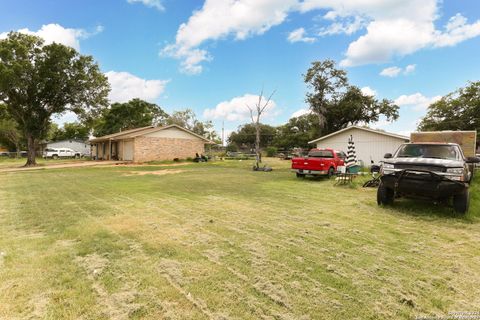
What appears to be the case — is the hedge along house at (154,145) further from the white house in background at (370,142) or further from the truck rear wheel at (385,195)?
the truck rear wheel at (385,195)

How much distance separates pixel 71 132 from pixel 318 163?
190ft

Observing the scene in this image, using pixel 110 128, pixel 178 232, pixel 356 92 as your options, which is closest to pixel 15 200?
pixel 178 232

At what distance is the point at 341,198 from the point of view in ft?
26.4

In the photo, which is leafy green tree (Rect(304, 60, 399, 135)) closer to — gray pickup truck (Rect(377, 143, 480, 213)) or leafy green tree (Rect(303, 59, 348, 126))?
leafy green tree (Rect(303, 59, 348, 126))

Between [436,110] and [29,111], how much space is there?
46.4 metres

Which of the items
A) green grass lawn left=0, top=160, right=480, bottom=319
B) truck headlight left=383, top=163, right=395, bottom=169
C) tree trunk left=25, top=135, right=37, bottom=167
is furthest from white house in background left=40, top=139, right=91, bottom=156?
truck headlight left=383, top=163, right=395, bottom=169

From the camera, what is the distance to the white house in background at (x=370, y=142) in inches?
780

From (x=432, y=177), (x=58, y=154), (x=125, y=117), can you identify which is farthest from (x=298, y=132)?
(x=432, y=177)

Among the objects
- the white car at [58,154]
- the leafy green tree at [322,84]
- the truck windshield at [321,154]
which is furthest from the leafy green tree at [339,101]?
the white car at [58,154]

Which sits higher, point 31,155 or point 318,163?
point 31,155

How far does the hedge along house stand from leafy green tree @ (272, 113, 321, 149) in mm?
16498

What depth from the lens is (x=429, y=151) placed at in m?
6.93

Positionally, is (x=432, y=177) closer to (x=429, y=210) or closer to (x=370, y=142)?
(x=429, y=210)

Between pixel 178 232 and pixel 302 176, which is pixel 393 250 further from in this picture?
pixel 302 176
